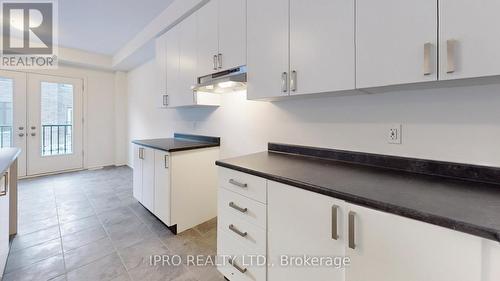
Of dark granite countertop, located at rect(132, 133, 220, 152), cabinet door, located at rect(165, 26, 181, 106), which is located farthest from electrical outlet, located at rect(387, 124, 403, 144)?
cabinet door, located at rect(165, 26, 181, 106)

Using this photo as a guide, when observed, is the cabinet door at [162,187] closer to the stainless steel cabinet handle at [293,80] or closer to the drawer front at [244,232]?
the drawer front at [244,232]

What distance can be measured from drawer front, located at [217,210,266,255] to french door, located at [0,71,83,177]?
15.7 ft

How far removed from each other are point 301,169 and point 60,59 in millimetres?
5099

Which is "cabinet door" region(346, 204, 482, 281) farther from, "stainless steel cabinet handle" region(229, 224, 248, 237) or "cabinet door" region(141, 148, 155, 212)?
"cabinet door" region(141, 148, 155, 212)

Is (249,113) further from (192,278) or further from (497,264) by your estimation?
(497,264)

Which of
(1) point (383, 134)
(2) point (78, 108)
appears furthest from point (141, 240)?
(2) point (78, 108)

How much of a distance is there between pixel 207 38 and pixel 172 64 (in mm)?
751

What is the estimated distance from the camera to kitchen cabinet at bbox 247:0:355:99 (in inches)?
44.7

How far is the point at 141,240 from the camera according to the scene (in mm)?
2049

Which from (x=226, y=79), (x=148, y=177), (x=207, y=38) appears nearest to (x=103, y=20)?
(x=207, y=38)

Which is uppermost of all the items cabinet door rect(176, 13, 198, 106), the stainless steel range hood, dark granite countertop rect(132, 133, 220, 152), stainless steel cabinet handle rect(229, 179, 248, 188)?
cabinet door rect(176, 13, 198, 106)

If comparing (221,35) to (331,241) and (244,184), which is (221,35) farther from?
(331,241)

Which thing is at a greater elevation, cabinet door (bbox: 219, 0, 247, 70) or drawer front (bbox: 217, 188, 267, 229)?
cabinet door (bbox: 219, 0, 247, 70)

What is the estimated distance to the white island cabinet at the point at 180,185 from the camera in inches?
84.8
